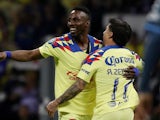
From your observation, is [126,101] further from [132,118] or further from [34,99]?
[34,99]

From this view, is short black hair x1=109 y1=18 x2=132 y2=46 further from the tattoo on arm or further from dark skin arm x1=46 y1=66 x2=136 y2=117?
the tattoo on arm

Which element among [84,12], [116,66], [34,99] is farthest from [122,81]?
[34,99]

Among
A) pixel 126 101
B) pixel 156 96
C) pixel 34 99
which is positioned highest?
pixel 126 101

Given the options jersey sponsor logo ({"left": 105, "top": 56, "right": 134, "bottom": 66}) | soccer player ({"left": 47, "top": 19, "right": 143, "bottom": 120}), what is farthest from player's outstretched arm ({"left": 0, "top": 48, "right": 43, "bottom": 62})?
jersey sponsor logo ({"left": 105, "top": 56, "right": 134, "bottom": 66})

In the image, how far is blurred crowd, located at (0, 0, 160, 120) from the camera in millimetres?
15781

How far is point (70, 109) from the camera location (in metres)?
9.30

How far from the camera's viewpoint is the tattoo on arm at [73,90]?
350 inches

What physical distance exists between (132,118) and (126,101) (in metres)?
0.20

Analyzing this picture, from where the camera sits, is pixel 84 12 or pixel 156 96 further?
pixel 156 96

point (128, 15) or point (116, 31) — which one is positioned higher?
point (116, 31)

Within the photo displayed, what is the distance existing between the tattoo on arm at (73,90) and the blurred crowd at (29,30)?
661 cm

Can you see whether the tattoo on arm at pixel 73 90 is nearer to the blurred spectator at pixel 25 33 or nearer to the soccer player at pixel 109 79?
the soccer player at pixel 109 79

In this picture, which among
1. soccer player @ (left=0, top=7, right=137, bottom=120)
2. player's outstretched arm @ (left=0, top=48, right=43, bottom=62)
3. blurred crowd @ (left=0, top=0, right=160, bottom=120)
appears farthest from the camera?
blurred crowd @ (left=0, top=0, right=160, bottom=120)

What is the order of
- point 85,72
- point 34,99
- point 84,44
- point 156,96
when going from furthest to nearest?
point 34,99
point 156,96
point 84,44
point 85,72
